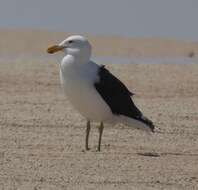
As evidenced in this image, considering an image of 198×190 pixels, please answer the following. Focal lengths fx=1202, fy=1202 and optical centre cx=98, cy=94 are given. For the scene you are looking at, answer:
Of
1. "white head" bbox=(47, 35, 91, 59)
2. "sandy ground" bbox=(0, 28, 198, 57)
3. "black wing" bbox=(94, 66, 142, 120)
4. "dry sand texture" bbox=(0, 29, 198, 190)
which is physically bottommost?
"sandy ground" bbox=(0, 28, 198, 57)

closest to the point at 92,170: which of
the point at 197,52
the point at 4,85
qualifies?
the point at 4,85

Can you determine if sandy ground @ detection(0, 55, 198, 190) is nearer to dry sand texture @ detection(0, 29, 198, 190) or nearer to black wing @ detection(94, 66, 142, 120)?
dry sand texture @ detection(0, 29, 198, 190)

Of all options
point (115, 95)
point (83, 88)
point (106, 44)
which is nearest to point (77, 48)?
point (83, 88)

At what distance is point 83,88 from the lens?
14250 mm

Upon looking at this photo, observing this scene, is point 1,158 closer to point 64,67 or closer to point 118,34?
point 64,67

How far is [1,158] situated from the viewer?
13453 millimetres

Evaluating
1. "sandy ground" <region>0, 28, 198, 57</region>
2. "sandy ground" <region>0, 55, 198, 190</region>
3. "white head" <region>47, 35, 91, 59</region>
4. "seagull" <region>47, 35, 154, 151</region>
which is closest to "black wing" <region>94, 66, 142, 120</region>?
"seagull" <region>47, 35, 154, 151</region>

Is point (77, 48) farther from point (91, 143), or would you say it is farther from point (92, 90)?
point (91, 143)

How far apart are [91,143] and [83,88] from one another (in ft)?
3.48

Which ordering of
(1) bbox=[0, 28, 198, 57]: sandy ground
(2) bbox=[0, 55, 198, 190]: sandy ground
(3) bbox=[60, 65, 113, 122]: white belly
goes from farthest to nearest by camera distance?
(1) bbox=[0, 28, 198, 57]: sandy ground < (3) bbox=[60, 65, 113, 122]: white belly < (2) bbox=[0, 55, 198, 190]: sandy ground

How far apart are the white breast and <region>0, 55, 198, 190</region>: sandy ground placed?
20.0 inches

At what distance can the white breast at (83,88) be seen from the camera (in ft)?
46.6

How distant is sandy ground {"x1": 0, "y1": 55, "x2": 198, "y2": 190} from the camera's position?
490 inches

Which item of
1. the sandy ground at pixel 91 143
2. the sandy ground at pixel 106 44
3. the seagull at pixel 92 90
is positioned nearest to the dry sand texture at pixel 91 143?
the sandy ground at pixel 91 143
